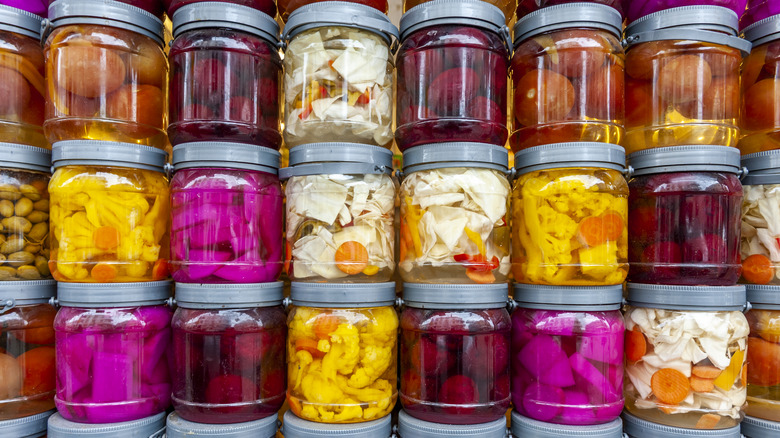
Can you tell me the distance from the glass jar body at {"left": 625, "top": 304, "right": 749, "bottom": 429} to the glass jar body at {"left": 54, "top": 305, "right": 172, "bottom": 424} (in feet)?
3.63

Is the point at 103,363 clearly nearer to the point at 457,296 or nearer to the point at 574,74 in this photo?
the point at 457,296

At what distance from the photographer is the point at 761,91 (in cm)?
120

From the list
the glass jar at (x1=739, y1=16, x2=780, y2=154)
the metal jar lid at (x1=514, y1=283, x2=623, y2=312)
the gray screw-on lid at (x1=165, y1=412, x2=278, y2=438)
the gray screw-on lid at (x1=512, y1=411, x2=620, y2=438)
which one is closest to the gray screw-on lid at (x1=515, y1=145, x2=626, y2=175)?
the metal jar lid at (x1=514, y1=283, x2=623, y2=312)

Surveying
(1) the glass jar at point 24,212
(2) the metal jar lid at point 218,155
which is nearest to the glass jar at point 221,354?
(2) the metal jar lid at point 218,155

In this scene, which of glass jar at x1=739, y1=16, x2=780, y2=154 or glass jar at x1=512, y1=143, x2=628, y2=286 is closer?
glass jar at x1=512, y1=143, x2=628, y2=286

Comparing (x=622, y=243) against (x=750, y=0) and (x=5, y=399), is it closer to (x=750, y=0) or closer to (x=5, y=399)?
(x=750, y=0)

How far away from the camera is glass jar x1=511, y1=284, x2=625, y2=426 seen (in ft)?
3.48

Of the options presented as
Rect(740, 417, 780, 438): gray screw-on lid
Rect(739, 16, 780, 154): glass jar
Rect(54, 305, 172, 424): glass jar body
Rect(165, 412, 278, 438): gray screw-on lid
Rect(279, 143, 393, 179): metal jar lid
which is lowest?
Rect(740, 417, 780, 438): gray screw-on lid

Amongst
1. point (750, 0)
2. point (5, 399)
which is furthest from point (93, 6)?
point (750, 0)

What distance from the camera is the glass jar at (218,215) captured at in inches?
42.2

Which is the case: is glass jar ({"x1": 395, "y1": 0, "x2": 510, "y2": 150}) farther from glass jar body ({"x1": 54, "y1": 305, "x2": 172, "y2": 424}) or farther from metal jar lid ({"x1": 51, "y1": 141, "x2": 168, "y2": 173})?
glass jar body ({"x1": 54, "y1": 305, "x2": 172, "y2": 424})

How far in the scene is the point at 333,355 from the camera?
104 cm

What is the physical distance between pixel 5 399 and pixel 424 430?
0.92m

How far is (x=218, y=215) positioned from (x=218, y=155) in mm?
132
